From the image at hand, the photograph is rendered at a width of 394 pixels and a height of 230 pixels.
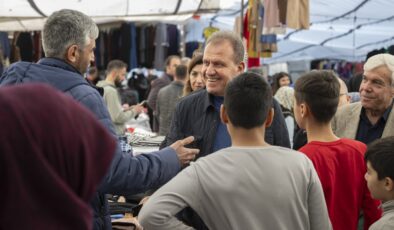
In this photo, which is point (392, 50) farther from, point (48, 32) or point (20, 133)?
point (20, 133)

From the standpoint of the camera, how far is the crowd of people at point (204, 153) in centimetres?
120

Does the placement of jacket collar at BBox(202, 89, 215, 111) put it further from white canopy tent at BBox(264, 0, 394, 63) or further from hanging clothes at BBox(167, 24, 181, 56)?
hanging clothes at BBox(167, 24, 181, 56)

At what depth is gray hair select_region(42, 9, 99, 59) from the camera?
259 centimetres

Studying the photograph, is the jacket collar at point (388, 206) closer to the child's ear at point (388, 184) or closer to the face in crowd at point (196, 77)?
the child's ear at point (388, 184)

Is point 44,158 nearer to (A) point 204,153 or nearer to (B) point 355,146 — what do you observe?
(A) point 204,153

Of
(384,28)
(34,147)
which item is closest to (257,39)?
(34,147)

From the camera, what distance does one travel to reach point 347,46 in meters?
20.5

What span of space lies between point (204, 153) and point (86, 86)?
0.78 meters

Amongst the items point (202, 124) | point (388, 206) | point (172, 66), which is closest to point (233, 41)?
point (202, 124)

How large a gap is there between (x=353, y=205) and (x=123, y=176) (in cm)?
116

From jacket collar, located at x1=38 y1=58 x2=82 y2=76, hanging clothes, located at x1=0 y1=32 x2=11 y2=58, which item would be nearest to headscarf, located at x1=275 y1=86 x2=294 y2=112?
jacket collar, located at x1=38 y1=58 x2=82 y2=76

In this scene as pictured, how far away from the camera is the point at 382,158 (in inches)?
104

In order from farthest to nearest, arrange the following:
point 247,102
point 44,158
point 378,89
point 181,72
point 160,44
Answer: point 160,44 → point 181,72 → point 378,89 → point 247,102 → point 44,158

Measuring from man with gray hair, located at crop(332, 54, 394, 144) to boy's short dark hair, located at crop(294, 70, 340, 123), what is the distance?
603 millimetres
